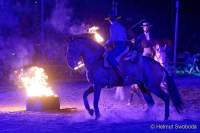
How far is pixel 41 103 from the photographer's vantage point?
56.2ft

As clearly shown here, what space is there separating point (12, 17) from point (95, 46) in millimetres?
21145

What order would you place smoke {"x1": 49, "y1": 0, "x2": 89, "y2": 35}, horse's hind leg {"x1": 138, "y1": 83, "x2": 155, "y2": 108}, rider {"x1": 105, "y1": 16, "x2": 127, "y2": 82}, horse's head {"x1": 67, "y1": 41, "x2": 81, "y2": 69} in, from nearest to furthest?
horse's head {"x1": 67, "y1": 41, "x2": 81, "y2": 69}, rider {"x1": 105, "y1": 16, "x2": 127, "y2": 82}, horse's hind leg {"x1": 138, "y1": 83, "x2": 155, "y2": 108}, smoke {"x1": 49, "y1": 0, "x2": 89, "y2": 35}

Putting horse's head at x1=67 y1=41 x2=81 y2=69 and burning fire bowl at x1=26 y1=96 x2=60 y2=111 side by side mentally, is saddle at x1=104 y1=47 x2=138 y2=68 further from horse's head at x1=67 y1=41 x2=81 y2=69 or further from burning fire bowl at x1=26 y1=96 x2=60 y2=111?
burning fire bowl at x1=26 y1=96 x2=60 y2=111

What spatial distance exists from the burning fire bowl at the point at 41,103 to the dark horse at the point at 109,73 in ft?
7.39

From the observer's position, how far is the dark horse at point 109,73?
49.2 ft

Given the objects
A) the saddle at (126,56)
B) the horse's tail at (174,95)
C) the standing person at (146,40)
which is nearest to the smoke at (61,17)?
the standing person at (146,40)

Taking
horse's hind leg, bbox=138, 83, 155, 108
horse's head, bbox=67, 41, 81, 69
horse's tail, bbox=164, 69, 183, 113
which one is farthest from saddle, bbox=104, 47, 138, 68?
horse's tail, bbox=164, 69, 183, 113

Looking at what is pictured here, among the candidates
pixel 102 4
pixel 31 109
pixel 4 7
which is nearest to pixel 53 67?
pixel 4 7

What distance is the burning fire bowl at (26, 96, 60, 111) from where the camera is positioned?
674 inches

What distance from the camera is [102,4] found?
4134cm

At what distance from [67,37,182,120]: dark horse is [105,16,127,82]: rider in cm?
20

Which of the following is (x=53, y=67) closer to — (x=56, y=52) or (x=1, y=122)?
(x=56, y=52)

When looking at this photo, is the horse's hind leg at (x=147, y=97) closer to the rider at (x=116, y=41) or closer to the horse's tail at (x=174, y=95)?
the horse's tail at (x=174, y=95)

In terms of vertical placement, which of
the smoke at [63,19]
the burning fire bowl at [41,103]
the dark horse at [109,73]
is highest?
the smoke at [63,19]
